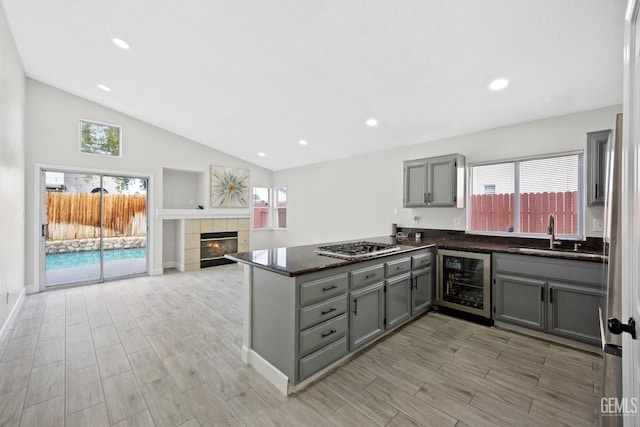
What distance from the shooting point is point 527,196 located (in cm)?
349

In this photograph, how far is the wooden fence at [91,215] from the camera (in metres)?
4.64

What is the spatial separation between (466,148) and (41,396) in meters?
5.10

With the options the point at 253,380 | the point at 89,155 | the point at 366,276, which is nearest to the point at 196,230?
the point at 89,155

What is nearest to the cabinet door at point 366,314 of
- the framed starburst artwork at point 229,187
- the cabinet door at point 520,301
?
the cabinet door at point 520,301

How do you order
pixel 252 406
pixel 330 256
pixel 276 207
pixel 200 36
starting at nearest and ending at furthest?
pixel 252 406, pixel 330 256, pixel 200 36, pixel 276 207

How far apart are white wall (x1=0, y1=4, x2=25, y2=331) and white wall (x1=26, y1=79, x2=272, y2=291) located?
0.96 ft

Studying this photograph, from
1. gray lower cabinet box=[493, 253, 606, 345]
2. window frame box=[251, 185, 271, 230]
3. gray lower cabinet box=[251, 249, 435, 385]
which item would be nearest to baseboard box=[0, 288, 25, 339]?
gray lower cabinet box=[251, 249, 435, 385]

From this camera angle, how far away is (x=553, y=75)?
255cm

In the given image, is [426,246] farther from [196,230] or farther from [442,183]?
[196,230]

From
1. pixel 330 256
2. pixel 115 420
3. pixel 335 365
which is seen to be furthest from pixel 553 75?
pixel 115 420

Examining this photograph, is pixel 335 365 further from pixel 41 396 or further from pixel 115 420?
pixel 41 396

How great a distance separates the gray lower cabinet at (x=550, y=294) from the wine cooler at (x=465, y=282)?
0.10m

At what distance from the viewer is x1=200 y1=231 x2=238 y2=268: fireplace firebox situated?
20.5 feet

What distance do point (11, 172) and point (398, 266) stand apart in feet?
15.3
